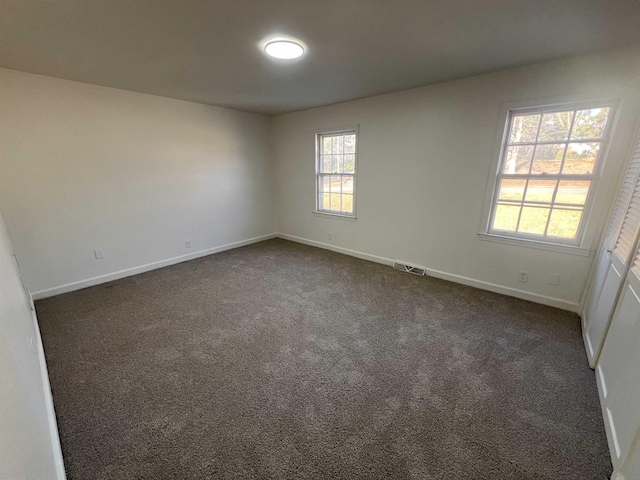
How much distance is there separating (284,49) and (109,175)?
8.99 feet

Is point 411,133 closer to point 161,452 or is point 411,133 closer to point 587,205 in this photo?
point 587,205

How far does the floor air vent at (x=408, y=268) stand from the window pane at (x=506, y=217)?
1.04m

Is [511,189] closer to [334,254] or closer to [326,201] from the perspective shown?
[334,254]

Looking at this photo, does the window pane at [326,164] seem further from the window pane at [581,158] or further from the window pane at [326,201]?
the window pane at [581,158]

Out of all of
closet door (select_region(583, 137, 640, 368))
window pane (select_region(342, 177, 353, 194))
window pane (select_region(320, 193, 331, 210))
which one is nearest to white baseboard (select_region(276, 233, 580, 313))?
closet door (select_region(583, 137, 640, 368))

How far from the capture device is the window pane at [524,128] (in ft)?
8.79

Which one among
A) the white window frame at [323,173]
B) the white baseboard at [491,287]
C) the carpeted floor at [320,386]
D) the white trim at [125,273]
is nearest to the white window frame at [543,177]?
the white baseboard at [491,287]

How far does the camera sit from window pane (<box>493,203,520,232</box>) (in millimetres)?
2924

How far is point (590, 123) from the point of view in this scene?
7.92ft

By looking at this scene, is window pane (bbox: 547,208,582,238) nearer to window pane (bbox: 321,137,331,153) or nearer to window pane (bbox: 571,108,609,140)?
window pane (bbox: 571,108,609,140)

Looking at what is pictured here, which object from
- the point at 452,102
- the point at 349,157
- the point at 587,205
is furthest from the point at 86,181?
the point at 587,205

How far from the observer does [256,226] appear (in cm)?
520

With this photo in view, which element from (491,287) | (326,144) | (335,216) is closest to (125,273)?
(335,216)

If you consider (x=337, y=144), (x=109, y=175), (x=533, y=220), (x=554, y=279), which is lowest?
(x=554, y=279)
